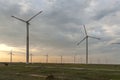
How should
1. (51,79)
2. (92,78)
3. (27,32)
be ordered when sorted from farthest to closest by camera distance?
(27,32) < (92,78) < (51,79)

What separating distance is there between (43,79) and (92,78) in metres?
8.74

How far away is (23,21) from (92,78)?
8814 cm

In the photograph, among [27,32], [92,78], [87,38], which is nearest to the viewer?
[92,78]

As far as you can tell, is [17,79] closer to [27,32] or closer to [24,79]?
[24,79]

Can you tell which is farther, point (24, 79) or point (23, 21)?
point (23, 21)

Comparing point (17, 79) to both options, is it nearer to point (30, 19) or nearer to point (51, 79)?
point (51, 79)

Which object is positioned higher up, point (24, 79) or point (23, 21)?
point (23, 21)

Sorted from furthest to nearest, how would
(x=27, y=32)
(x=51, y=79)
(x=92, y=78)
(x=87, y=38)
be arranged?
(x=87, y=38) < (x=27, y=32) < (x=92, y=78) < (x=51, y=79)

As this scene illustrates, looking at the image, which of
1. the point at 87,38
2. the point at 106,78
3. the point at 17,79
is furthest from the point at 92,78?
the point at 87,38

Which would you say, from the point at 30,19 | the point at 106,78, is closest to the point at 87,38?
the point at 30,19

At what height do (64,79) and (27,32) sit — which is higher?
(27,32)

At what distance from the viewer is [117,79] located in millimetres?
59156

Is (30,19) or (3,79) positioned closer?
(3,79)

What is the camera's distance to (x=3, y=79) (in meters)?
59.7
